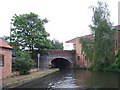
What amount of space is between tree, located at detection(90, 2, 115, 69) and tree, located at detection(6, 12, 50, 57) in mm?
8359

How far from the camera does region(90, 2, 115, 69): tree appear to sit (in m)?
35.6

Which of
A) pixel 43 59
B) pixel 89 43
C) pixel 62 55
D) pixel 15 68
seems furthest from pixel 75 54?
pixel 15 68

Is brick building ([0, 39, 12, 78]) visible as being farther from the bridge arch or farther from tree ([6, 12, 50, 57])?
the bridge arch

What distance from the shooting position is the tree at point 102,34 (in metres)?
35.6

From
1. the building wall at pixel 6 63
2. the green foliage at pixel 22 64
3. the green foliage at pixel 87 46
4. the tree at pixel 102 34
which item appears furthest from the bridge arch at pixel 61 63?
the building wall at pixel 6 63

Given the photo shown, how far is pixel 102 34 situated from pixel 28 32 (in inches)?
485

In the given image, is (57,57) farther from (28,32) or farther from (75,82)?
(75,82)

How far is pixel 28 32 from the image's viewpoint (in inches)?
1510

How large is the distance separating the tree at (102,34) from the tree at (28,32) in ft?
27.4

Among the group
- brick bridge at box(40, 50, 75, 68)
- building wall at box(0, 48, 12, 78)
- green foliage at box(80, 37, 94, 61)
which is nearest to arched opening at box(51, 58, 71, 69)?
brick bridge at box(40, 50, 75, 68)

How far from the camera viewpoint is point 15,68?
81.2 ft

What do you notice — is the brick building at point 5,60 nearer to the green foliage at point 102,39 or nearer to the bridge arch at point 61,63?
the green foliage at point 102,39

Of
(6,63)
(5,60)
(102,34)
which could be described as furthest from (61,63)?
(5,60)

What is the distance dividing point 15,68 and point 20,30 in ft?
48.7
